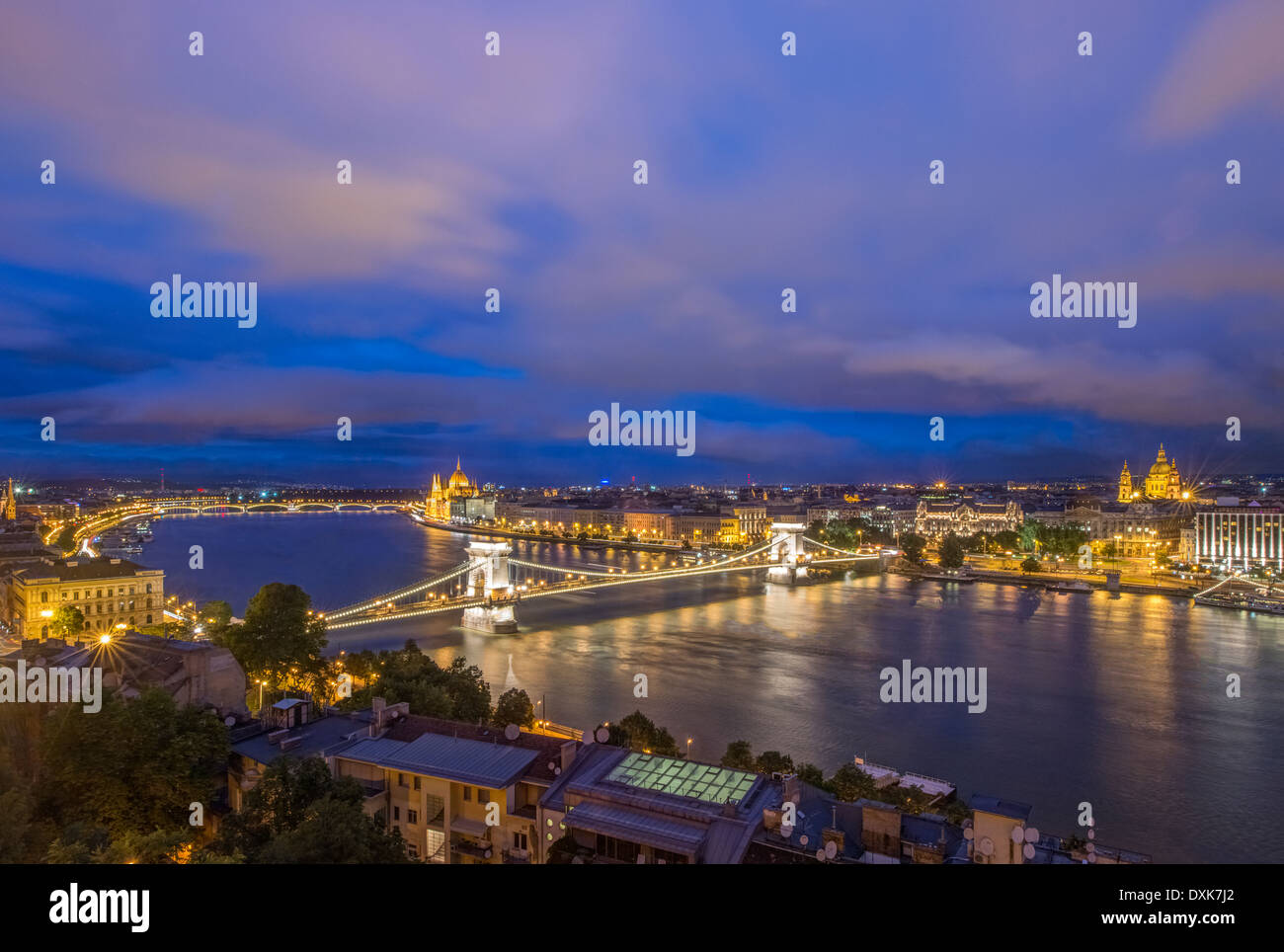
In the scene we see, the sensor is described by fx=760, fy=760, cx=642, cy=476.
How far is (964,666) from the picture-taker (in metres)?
9.38

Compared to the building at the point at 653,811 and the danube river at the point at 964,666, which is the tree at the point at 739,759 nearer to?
the danube river at the point at 964,666

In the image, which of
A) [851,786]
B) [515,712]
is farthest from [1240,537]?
[515,712]

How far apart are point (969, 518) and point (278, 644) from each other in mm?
26450

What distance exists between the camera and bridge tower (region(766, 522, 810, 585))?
59.3 feet

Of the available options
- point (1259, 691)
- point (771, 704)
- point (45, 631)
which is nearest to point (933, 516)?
A: point (1259, 691)

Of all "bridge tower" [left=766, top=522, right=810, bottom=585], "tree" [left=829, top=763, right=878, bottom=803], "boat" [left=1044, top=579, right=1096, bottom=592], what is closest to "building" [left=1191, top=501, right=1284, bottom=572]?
"boat" [left=1044, top=579, right=1096, bottom=592]

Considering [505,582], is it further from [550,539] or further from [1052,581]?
[550,539]

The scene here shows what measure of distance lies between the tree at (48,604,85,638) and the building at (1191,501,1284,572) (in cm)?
2268

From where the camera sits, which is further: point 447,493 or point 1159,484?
point 447,493

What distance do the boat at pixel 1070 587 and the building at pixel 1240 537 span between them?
5094 millimetres

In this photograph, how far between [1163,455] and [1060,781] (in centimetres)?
3343

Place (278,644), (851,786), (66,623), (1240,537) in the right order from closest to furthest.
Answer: (851,786), (278,644), (66,623), (1240,537)

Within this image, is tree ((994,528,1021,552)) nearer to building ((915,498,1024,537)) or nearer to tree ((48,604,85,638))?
building ((915,498,1024,537))
